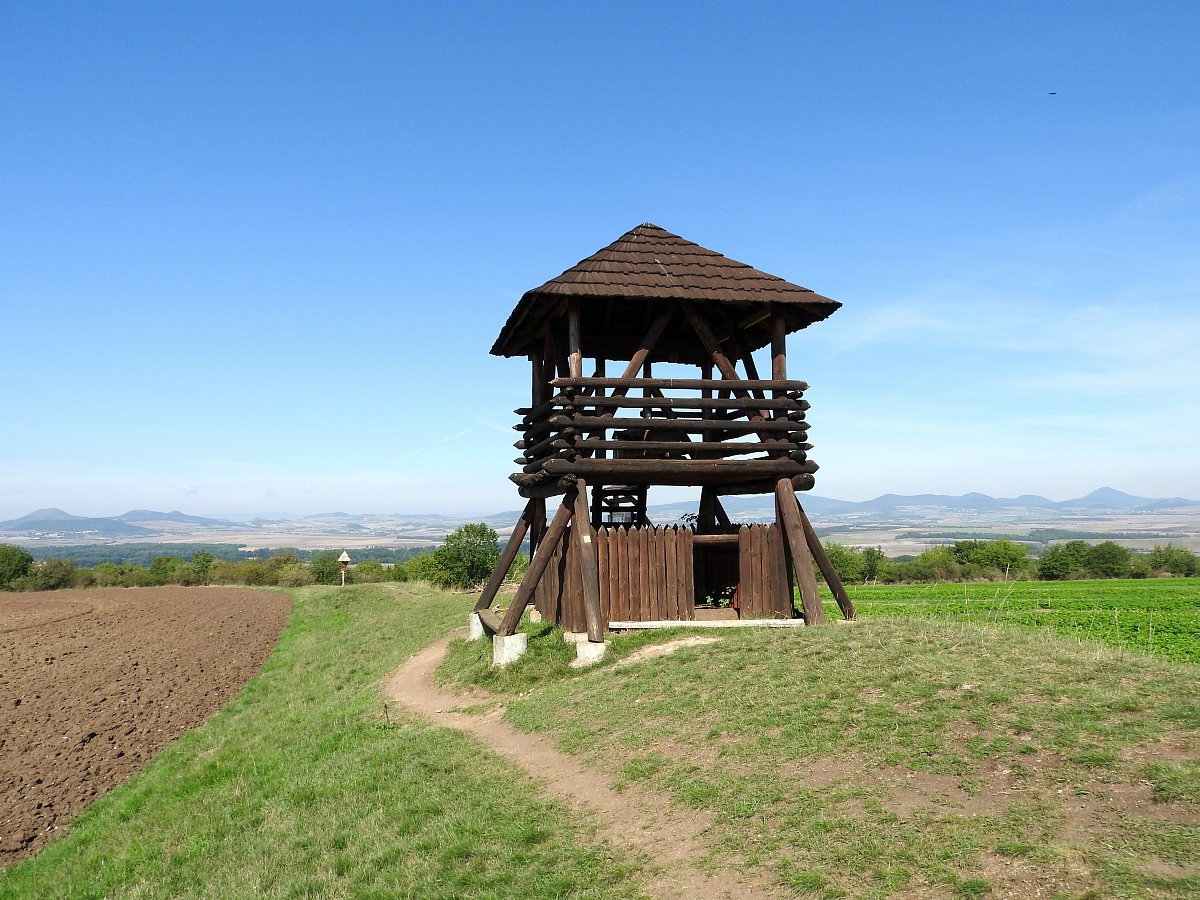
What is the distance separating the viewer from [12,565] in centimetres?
5409

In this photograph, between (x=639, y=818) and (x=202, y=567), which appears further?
(x=202, y=567)

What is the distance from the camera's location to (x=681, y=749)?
914 cm

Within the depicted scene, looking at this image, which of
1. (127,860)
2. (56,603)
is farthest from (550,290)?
(56,603)

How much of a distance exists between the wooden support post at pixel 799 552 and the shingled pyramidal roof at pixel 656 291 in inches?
135

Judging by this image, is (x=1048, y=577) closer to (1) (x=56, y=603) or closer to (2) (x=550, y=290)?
(2) (x=550, y=290)

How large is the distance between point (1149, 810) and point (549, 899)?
4592 mm

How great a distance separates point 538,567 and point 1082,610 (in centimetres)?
2363

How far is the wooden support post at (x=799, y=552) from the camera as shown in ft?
47.7

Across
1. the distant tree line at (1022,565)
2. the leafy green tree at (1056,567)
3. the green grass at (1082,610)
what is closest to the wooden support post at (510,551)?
the green grass at (1082,610)

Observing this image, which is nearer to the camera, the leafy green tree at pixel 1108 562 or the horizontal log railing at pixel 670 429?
the horizontal log railing at pixel 670 429

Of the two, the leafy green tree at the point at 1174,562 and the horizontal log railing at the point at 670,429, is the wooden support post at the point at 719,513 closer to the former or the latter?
the horizontal log railing at the point at 670,429

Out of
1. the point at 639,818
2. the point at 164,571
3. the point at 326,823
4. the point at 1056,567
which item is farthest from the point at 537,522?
the point at 164,571

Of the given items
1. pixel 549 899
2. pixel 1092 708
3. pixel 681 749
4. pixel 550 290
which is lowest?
pixel 549 899

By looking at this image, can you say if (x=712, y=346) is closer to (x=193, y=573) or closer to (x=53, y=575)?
(x=193, y=573)
